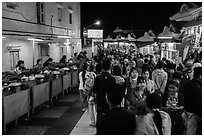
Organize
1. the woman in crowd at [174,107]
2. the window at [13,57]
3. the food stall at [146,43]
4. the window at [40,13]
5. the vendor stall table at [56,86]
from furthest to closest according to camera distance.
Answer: the food stall at [146,43] → the window at [40,13] → the window at [13,57] → the vendor stall table at [56,86] → the woman in crowd at [174,107]

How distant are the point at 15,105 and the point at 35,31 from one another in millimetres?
9922

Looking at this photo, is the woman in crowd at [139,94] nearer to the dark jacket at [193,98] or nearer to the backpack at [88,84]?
the dark jacket at [193,98]

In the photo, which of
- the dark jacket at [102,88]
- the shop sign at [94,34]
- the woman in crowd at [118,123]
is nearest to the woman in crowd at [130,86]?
the dark jacket at [102,88]

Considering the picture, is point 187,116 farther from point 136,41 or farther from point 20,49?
point 136,41

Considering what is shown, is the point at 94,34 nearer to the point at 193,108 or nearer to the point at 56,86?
the point at 56,86

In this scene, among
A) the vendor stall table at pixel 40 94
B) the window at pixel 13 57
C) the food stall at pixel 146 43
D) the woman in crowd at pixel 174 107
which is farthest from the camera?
the food stall at pixel 146 43

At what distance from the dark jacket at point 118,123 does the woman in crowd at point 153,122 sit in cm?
23

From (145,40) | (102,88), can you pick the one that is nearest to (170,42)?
(145,40)

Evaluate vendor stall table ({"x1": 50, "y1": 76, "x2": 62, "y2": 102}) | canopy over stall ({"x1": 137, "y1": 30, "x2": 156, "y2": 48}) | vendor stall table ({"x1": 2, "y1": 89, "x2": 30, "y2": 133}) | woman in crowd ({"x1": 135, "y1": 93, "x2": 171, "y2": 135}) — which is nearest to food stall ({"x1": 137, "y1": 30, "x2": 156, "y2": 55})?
canopy over stall ({"x1": 137, "y1": 30, "x2": 156, "y2": 48})

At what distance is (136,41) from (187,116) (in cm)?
2019

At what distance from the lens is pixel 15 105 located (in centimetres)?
807

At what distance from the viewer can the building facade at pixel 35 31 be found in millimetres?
14195

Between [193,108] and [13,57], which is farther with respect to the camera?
[13,57]

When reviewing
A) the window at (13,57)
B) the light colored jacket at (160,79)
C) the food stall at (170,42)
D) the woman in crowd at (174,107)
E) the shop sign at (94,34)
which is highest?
the shop sign at (94,34)
